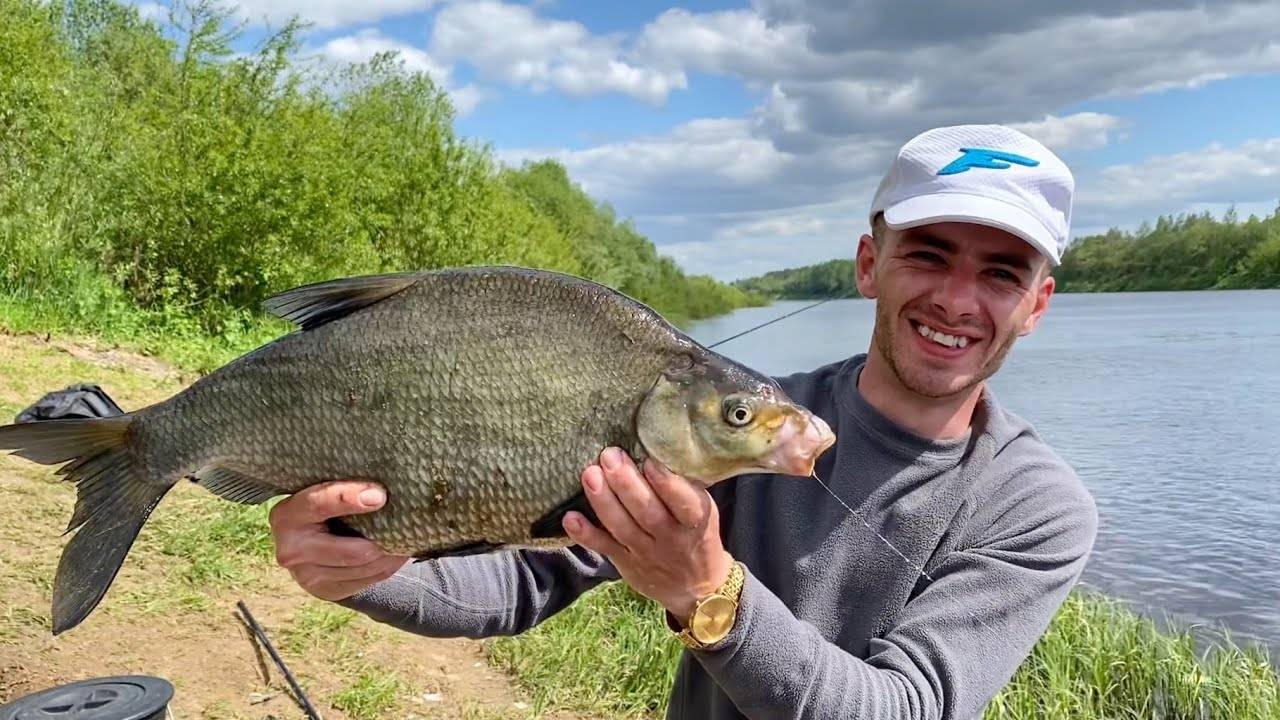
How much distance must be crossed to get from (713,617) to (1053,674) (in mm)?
3856

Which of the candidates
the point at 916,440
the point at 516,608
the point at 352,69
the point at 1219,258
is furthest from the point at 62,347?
the point at 1219,258

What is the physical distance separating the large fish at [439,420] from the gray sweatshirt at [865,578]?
0.35 m

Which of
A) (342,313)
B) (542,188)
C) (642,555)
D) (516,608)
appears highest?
(542,188)

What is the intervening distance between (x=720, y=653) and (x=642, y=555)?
8.7 inches

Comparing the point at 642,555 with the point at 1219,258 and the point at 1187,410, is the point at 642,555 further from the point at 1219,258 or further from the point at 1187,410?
the point at 1219,258

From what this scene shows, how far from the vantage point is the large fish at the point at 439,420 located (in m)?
1.77

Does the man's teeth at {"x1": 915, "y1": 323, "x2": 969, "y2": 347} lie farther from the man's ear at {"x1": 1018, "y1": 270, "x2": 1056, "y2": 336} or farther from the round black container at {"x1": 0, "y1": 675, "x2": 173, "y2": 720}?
the round black container at {"x1": 0, "y1": 675, "x2": 173, "y2": 720}

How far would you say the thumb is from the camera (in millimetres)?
1781

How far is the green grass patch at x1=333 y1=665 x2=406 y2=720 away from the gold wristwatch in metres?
3.01

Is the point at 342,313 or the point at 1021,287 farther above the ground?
the point at 342,313

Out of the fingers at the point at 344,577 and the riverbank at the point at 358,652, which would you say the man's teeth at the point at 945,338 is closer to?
the fingers at the point at 344,577

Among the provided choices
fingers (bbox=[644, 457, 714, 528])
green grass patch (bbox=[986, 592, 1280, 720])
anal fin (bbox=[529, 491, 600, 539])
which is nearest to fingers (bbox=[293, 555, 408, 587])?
anal fin (bbox=[529, 491, 600, 539])

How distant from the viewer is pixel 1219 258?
231 ft

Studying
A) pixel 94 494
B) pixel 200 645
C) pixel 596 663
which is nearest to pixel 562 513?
pixel 94 494
